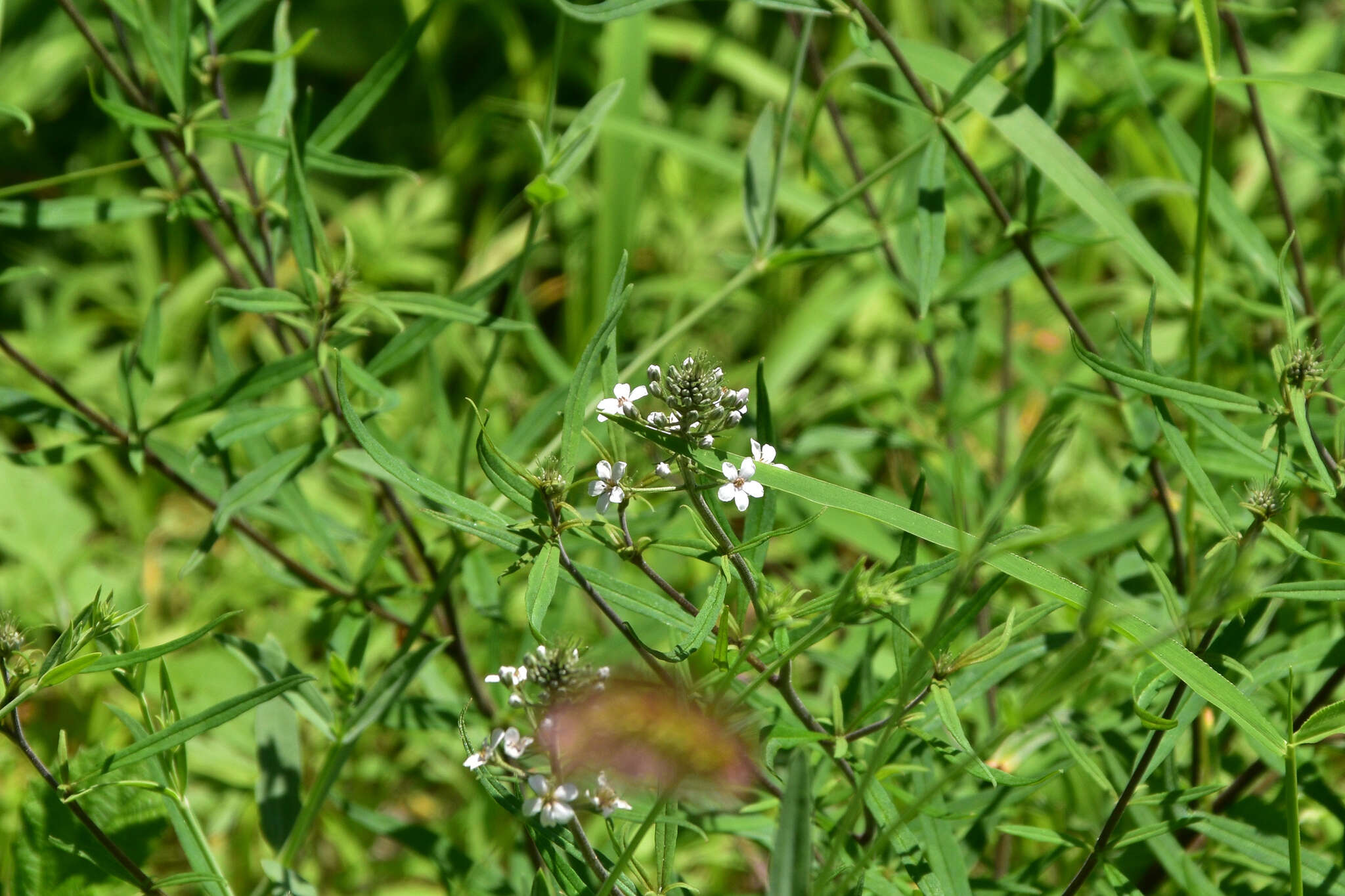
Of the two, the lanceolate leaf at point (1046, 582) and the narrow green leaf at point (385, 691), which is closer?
the lanceolate leaf at point (1046, 582)

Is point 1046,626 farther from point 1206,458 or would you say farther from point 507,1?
point 507,1

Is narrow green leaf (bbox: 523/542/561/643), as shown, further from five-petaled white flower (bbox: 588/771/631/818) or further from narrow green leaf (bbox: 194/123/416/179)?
narrow green leaf (bbox: 194/123/416/179)

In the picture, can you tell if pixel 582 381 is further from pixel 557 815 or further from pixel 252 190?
pixel 252 190

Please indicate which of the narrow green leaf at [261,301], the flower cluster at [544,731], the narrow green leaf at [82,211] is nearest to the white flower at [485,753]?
the flower cluster at [544,731]

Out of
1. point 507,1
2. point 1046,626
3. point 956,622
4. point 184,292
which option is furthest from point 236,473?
point 507,1

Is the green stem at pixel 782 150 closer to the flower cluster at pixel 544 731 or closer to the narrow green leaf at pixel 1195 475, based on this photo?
the narrow green leaf at pixel 1195 475

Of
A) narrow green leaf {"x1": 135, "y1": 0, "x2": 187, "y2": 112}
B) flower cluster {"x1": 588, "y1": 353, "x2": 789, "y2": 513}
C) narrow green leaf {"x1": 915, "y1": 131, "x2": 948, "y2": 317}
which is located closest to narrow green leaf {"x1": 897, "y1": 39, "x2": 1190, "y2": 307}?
narrow green leaf {"x1": 915, "y1": 131, "x2": 948, "y2": 317}
